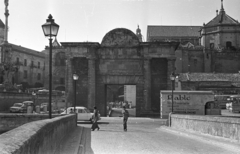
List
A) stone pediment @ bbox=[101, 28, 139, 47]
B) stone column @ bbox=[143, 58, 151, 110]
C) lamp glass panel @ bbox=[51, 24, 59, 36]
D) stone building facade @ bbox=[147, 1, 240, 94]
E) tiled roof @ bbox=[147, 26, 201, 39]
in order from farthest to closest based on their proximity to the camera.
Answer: tiled roof @ bbox=[147, 26, 201, 39] → stone building facade @ bbox=[147, 1, 240, 94] → stone pediment @ bbox=[101, 28, 139, 47] → stone column @ bbox=[143, 58, 151, 110] → lamp glass panel @ bbox=[51, 24, 59, 36]

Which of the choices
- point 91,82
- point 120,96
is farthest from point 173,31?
point 91,82

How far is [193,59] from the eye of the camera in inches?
3268

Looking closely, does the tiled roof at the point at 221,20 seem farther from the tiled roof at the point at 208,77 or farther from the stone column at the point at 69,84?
the stone column at the point at 69,84

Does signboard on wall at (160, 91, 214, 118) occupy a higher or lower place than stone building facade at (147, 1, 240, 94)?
lower

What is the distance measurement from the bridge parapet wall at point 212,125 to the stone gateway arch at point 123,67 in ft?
51.3

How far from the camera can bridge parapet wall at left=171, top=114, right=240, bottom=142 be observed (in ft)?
42.4

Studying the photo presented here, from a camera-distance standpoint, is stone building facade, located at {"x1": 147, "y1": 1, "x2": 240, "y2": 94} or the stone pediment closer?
the stone pediment

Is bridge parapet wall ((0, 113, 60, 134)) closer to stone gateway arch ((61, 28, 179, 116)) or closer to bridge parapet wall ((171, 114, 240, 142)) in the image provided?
bridge parapet wall ((171, 114, 240, 142))

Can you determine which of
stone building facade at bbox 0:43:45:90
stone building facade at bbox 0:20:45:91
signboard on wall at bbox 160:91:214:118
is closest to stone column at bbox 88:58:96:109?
signboard on wall at bbox 160:91:214:118

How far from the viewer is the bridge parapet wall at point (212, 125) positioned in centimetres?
1293

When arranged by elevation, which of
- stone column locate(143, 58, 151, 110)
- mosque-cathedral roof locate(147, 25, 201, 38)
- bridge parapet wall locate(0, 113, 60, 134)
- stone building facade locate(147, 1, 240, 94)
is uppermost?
mosque-cathedral roof locate(147, 25, 201, 38)

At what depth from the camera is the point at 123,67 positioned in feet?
127

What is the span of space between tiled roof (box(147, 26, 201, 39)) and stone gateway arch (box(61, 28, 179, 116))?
183ft

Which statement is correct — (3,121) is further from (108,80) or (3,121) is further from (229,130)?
(108,80)
